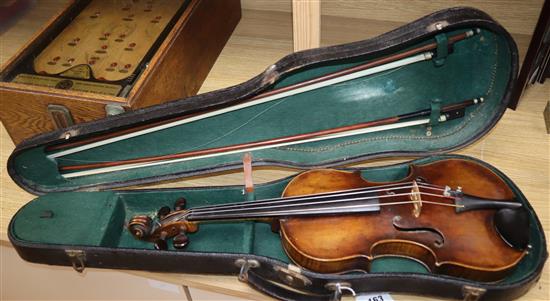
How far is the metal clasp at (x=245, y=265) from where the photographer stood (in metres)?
1.10

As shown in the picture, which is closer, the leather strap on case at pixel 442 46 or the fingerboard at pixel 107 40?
the leather strap on case at pixel 442 46

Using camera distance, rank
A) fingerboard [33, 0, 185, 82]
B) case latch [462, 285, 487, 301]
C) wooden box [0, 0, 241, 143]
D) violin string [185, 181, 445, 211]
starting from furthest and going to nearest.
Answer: fingerboard [33, 0, 185, 82] → wooden box [0, 0, 241, 143] → violin string [185, 181, 445, 211] → case latch [462, 285, 487, 301]

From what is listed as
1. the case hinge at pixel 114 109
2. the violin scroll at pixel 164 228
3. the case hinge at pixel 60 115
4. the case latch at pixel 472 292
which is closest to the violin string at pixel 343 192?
the violin scroll at pixel 164 228

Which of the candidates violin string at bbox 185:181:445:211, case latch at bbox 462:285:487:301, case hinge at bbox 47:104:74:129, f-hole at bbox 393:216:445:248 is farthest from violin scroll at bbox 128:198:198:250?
case latch at bbox 462:285:487:301

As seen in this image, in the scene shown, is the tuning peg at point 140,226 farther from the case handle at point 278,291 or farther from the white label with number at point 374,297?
the white label with number at point 374,297

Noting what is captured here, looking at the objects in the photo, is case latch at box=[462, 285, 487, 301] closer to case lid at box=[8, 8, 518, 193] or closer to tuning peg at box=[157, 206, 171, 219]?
case lid at box=[8, 8, 518, 193]

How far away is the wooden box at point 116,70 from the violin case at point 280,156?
4.3 inches

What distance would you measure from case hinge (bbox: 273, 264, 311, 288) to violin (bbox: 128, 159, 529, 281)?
30 millimetres

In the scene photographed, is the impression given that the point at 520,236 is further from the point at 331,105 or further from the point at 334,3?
the point at 334,3

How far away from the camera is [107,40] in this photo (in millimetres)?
1487

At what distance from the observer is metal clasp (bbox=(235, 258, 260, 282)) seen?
110 cm

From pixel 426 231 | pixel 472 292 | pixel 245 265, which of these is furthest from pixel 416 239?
pixel 245 265

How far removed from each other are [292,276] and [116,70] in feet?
2.51

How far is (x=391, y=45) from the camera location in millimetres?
1031
